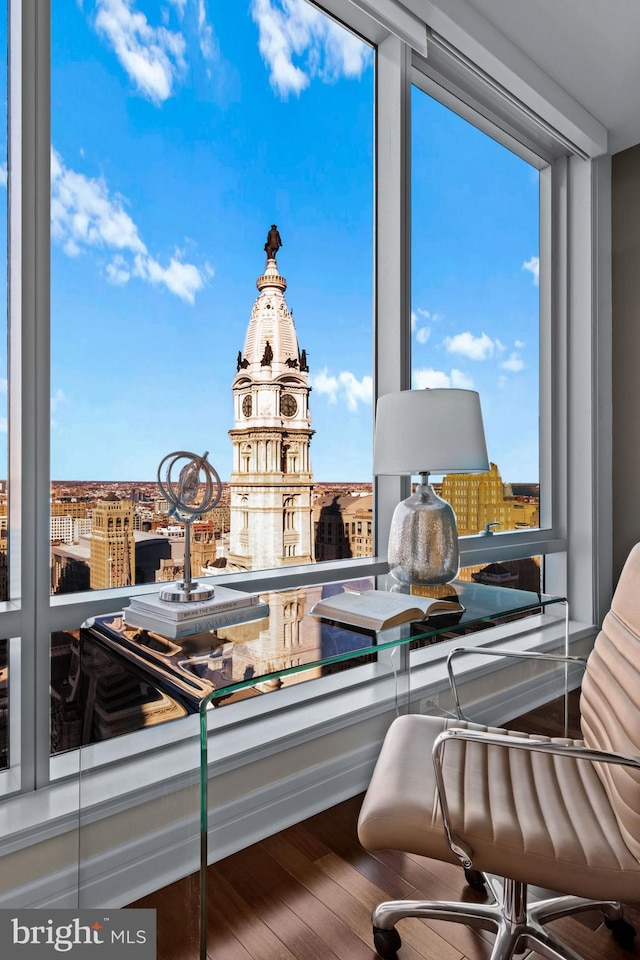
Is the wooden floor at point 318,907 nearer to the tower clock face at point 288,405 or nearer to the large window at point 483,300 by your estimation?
the large window at point 483,300

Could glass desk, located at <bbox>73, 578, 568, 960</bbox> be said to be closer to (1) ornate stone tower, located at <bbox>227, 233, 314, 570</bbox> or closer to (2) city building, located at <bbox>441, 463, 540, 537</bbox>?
(1) ornate stone tower, located at <bbox>227, 233, 314, 570</bbox>

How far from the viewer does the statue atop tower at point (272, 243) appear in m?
1.92

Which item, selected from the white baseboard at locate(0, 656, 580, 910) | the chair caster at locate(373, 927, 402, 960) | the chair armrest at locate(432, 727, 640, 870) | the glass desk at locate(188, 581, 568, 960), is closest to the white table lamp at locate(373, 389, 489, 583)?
the glass desk at locate(188, 581, 568, 960)

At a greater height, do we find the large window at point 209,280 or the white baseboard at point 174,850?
the large window at point 209,280

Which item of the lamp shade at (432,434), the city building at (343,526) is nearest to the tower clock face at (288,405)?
the city building at (343,526)

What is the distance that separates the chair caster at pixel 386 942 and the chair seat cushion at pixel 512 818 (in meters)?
0.41

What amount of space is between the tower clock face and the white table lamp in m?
0.41

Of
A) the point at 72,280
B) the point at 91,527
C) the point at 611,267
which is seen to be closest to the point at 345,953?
the point at 91,527

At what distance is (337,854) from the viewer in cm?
166

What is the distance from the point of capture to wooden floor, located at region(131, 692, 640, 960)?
4.34 feet

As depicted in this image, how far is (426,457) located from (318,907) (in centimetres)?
120

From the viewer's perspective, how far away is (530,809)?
3.75ft

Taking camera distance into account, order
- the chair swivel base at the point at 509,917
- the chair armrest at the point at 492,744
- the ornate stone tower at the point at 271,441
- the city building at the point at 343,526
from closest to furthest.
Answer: the chair armrest at the point at 492,744, the chair swivel base at the point at 509,917, the ornate stone tower at the point at 271,441, the city building at the point at 343,526

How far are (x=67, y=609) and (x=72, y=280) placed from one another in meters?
0.86
